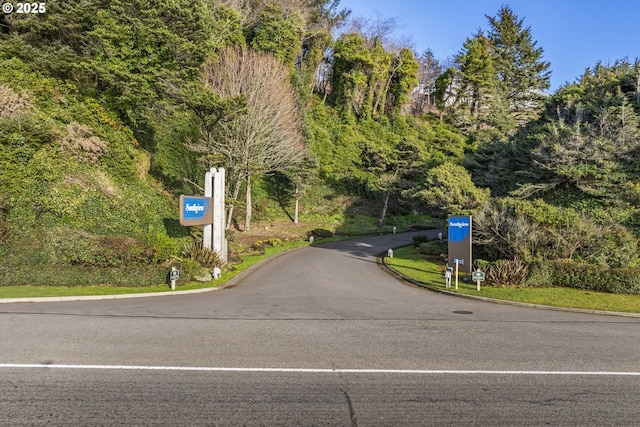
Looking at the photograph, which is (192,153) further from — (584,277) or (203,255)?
(584,277)

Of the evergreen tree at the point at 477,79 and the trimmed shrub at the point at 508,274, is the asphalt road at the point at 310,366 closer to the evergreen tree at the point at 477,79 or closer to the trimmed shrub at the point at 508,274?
the trimmed shrub at the point at 508,274

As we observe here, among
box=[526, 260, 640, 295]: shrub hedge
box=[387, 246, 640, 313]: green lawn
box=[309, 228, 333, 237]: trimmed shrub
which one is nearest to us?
box=[387, 246, 640, 313]: green lawn

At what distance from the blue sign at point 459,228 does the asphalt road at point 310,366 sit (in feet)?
24.3

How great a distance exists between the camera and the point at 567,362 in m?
6.90

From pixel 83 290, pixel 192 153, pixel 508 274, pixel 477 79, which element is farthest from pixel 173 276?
pixel 477 79

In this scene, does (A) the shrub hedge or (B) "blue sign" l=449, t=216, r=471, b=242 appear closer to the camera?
(A) the shrub hedge

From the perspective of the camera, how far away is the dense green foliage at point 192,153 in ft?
57.1

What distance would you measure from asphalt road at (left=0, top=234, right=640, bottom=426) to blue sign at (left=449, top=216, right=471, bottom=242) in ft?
24.3

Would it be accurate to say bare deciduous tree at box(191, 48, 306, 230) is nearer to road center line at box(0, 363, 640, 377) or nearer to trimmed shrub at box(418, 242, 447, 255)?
trimmed shrub at box(418, 242, 447, 255)

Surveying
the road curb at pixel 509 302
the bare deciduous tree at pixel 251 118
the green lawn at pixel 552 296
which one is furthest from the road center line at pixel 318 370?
the bare deciduous tree at pixel 251 118

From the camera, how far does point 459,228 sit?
1938 cm

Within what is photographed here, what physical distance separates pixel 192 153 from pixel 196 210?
54.3ft

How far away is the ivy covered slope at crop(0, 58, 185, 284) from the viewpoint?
15273mm
